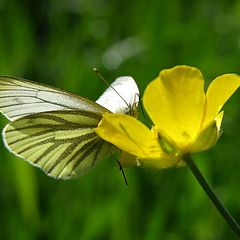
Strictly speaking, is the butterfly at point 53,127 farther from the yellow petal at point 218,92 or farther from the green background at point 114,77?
the green background at point 114,77

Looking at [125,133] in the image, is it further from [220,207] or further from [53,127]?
[53,127]

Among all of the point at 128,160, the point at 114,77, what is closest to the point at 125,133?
the point at 128,160

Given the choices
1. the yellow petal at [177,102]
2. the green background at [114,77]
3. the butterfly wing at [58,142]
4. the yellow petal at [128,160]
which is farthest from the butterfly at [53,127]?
the green background at [114,77]

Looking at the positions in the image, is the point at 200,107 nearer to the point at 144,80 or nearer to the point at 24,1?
the point at 144,80

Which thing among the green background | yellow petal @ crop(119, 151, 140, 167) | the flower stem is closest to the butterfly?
yellow petal @ crop(119, 151, 140, 167)

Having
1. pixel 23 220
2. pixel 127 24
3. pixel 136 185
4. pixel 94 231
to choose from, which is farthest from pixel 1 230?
pixel 127 24

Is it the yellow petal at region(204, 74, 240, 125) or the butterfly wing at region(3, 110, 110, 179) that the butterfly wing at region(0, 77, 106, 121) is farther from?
the yellow petal at region(204, 74, 240, 125)
